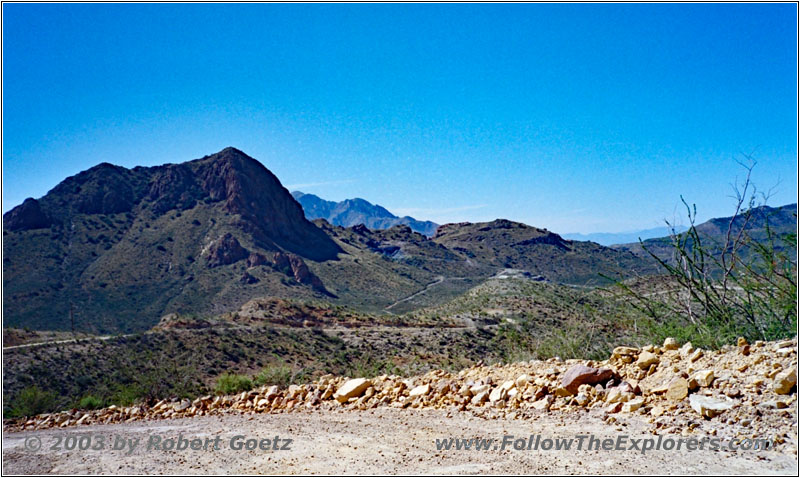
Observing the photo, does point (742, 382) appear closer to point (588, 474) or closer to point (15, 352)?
point (588, 474)

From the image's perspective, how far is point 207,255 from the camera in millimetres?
71812

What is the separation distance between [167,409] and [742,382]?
9357 mm

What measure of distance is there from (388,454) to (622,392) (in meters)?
2.95

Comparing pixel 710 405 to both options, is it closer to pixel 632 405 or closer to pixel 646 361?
pixel 632 405

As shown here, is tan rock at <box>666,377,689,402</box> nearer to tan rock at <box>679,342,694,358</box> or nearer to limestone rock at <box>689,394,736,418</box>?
limestone rock at <box>689,394,736,418</box>

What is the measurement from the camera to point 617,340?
11.4 meters

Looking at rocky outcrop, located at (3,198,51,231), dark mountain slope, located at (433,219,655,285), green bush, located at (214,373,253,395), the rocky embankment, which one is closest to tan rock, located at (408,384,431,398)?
the rocky embankment

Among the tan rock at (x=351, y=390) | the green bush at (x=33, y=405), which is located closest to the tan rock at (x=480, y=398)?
the tan rock at (x=351, y=390)

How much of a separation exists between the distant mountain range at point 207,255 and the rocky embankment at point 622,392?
3784cm

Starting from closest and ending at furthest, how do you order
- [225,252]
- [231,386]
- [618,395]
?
[618,395], [231,386], [225,252]

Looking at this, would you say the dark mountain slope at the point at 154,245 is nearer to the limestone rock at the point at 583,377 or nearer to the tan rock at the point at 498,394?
the tan rock at the point at 498,394

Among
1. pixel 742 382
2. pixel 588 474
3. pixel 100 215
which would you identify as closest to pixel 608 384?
pixel 742 382

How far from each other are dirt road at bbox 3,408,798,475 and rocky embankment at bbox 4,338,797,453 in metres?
0.31

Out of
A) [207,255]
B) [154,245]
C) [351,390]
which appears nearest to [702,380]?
[351,390]
